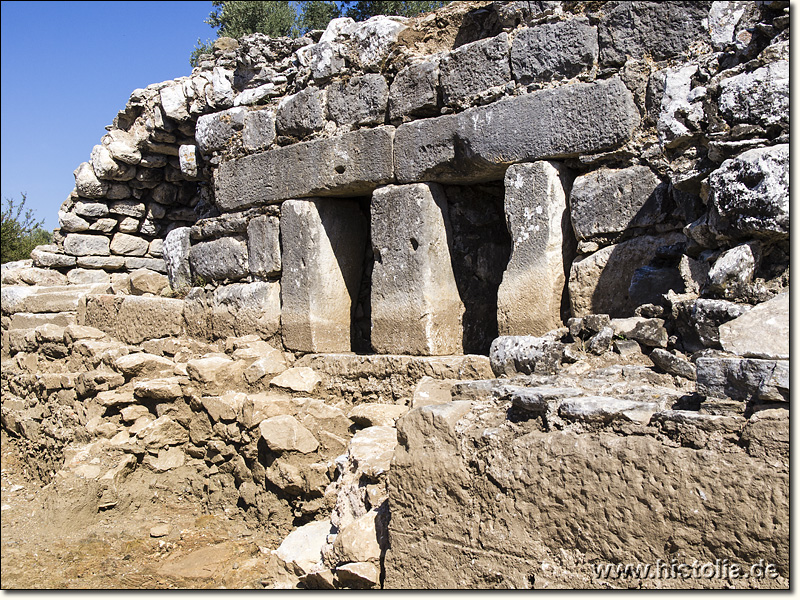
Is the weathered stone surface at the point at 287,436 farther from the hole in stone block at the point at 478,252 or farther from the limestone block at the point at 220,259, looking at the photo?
the limestone block at the point at 220,259

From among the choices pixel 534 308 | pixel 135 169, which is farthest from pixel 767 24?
pixel 135 169

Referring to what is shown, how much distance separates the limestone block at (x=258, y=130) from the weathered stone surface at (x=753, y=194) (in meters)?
3.65

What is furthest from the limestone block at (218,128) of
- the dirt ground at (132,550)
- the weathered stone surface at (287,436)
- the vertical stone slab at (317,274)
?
the dirt ground at (132,550)

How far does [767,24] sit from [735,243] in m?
1.09

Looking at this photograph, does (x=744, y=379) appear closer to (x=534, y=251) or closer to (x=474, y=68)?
(x=534, y=251)

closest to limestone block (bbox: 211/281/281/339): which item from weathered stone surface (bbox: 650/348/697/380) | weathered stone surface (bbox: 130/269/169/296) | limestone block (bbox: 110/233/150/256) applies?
weathered stone surface (bbox: 130/269/169/296)

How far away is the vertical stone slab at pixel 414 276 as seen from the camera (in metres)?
4.92

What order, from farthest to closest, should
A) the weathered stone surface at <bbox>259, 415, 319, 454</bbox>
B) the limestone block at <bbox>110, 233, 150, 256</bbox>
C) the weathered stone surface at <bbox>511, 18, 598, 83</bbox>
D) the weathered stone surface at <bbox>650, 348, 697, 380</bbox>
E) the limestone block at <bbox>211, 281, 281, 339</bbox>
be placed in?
1. the limestone block at <bbox>110, 233, 150, 256</bbox>
2. the limestone block at <bbox>211, 281, 281, 339</bbox>
3. the weathered stone surface at <bbox>259, 415, 319, 454</bbox>
4. the weathered stone surface at <bbox>511, 18, 598, 83</bbox>
5. the weathered stone surface at <bbox>650, 348, 697, 380</bbox>

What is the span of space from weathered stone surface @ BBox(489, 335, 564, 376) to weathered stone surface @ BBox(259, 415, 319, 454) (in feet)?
4.13

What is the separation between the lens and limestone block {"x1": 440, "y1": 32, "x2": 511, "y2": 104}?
15.0 ft

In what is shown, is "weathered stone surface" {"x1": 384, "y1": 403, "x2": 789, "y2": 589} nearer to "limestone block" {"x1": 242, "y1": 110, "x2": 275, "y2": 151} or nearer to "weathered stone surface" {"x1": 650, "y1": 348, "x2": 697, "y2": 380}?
"weathered stone surface" {"x1": 650, "y1": 348, "x2": 697, "y2": 380}

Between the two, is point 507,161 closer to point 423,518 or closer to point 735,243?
point 735,243

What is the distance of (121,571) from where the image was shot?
13.4 feet

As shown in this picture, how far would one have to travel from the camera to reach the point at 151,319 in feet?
20.8
